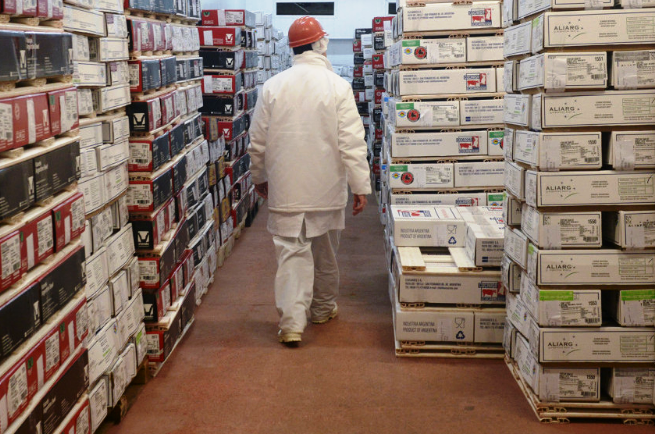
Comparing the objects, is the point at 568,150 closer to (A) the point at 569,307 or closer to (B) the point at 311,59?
(A) the point at 569,307

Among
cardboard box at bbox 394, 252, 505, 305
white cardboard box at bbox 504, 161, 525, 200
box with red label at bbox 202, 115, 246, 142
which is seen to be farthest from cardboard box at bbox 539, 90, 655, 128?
box with red label at bbox 202, 115, 246, 142

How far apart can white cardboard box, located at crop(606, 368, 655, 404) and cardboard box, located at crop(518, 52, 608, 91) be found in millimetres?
1715

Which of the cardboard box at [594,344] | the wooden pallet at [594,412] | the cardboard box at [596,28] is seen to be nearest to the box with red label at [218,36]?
the cardboard box at [596,28]

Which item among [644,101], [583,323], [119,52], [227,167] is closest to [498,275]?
[583,323]

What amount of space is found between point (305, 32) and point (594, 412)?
3536mm

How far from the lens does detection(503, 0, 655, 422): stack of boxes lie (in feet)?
14.1

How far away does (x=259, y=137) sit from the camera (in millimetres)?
6066

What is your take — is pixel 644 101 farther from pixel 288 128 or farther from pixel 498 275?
pixel 288 128

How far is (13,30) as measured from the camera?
9.34ft

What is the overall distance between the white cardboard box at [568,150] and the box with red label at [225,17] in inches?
257

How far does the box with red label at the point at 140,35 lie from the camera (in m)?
4.96

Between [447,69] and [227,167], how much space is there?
370cm

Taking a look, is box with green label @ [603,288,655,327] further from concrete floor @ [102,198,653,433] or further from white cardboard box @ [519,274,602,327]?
concrete floor @ [102,198,653,433]

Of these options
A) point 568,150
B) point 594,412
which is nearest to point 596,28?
point 568,150
